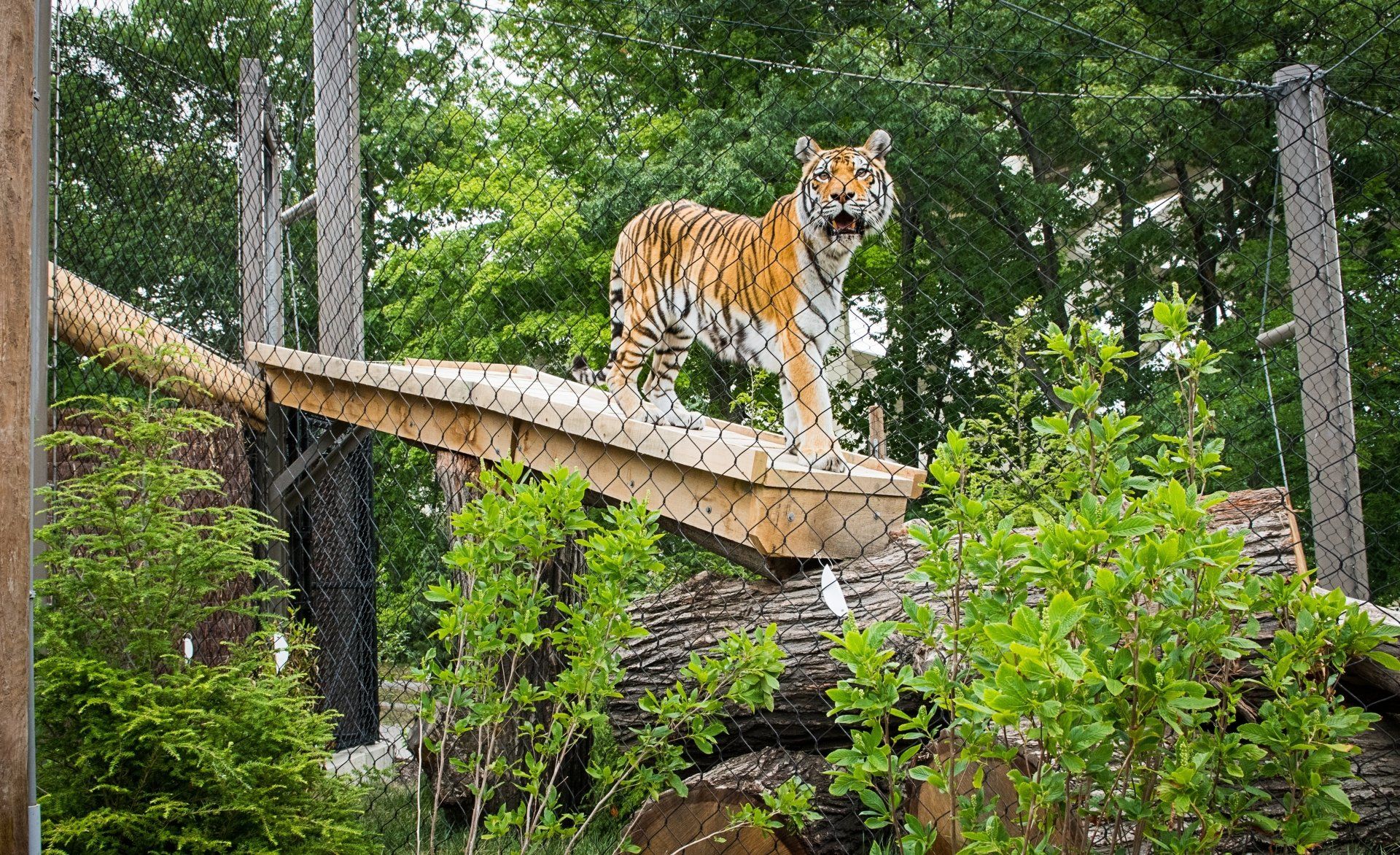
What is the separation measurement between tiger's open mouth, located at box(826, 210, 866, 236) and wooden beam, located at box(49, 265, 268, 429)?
247cm

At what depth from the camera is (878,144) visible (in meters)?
3.56

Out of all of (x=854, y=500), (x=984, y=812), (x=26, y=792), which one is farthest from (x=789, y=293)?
(x=26, y=792)

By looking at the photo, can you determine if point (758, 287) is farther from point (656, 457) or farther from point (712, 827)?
point (712, 827)

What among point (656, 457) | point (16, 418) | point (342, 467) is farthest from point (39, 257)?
point (342, 467)

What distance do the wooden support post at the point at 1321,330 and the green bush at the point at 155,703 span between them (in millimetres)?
2746

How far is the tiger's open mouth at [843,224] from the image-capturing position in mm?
3361

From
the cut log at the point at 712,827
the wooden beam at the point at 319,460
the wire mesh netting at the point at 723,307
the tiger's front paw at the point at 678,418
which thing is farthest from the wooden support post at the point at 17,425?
the wooden beam at the point at 319,460

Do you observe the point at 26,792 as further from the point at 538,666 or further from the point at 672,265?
the point at 672,265

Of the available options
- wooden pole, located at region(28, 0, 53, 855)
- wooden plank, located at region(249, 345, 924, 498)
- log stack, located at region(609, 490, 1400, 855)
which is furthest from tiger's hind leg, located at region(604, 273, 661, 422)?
wooden pole, located at region(28, 0, 53, 855)

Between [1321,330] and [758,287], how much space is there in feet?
6.64

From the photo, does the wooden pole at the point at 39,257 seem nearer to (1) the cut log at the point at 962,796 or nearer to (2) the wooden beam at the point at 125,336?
(2) the wooden beam at the point at 125,336

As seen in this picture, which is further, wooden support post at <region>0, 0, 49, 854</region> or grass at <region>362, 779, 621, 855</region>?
grass at <region>362, 779, 621, 855</region>

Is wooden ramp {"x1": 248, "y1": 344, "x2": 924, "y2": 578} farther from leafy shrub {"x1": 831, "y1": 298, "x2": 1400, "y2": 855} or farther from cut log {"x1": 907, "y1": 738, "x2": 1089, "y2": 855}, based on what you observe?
leafy shrub {"x1": 831, "y1": 298, "x2": 1400, "y2": 855}

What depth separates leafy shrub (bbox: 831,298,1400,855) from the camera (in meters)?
1.43
